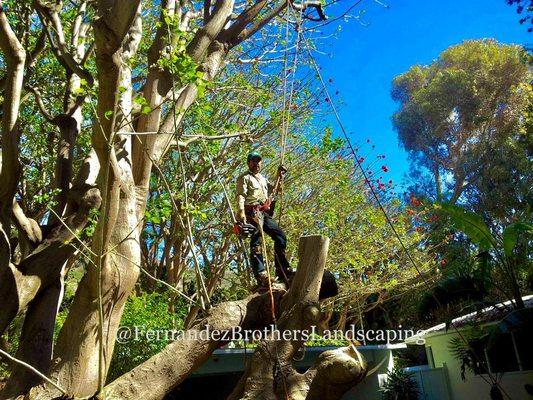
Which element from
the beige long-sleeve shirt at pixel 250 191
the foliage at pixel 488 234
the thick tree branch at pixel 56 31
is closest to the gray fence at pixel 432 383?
the foliage at pixel 488 234

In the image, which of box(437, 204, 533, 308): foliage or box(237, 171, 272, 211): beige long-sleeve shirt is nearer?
box(237, 171, 272, 211): beige long-sleeve shirt

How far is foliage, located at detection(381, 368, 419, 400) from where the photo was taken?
33.0 ft

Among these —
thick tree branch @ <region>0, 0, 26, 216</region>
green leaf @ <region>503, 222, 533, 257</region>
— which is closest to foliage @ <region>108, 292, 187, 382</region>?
thick tree branch @ <region>0, 0, 26, 216</region>

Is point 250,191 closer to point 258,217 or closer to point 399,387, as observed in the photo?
point 258,217

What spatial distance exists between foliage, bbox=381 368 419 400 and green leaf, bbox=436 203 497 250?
3188mm

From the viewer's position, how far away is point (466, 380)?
1030cm

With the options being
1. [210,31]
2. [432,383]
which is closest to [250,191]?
[210,31]

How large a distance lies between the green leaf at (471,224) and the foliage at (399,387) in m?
3.19

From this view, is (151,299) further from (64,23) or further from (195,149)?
(64,23)

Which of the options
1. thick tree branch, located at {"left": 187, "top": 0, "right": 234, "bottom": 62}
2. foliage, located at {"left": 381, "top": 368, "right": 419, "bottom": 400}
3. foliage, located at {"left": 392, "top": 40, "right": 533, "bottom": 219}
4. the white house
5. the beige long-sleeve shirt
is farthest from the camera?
foliage, located at {"left": 392, "top": 40, "right": 533, "bottom": 219}

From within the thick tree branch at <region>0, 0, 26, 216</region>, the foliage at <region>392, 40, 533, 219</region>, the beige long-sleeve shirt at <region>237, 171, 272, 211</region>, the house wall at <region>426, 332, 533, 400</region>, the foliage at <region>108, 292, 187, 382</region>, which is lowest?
the house wall at <region>426, 332, 533, 400</region>

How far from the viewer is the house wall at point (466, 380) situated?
30.5ft

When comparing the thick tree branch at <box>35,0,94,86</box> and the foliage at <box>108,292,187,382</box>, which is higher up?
the thick tree branch at <box>35,0,94,86</box>

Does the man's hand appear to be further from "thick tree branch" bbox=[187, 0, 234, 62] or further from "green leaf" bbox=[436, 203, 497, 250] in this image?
"green leaf" bbox=[436, 203, 497, 250]
